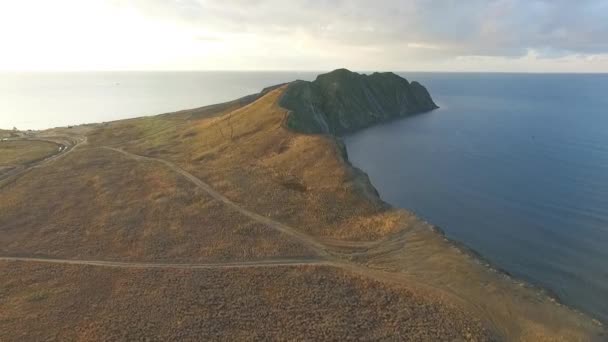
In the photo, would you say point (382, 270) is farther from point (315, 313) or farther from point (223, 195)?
point (223, 195)

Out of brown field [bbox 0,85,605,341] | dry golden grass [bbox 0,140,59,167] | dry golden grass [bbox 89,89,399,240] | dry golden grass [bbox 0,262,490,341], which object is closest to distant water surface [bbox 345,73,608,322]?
brown field [bbox 0,85,605,341]

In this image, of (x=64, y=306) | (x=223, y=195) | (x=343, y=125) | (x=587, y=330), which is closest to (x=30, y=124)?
(x=343, y=125)

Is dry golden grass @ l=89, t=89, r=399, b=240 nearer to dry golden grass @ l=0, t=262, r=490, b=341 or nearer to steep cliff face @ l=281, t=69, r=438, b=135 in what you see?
steep cliff face @ l=281, t=69, r=438, b=135

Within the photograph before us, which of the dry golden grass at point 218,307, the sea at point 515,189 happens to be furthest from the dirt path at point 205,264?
the sea at point 515,189

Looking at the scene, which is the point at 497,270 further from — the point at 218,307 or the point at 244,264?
the point at 218,307

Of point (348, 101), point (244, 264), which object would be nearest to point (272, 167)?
point (244, 264)

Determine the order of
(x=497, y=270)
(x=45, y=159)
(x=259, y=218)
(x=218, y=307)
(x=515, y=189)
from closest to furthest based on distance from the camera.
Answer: (x=218, y=307)
(x=497, y=270)
(x=259, y=218)
(x=515, y=189)
(x=45, y=159)
